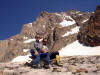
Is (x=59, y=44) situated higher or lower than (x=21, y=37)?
lower

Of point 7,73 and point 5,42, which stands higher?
point 5,42

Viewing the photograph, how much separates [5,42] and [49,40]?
86.0m

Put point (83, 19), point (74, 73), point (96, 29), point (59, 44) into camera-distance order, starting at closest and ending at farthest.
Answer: point (74, 73) < point (96, 29) < point (59, 44) < point (83, 19)

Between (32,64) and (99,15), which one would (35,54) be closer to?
(32,64)

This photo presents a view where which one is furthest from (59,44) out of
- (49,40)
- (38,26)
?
(38,26)

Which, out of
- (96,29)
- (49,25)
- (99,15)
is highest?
(49,25)

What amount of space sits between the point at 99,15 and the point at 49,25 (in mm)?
143364

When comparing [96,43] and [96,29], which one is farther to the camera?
[96,29]

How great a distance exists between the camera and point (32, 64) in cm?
865

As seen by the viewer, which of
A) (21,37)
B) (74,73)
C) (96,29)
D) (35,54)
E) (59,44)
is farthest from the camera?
(21,37)

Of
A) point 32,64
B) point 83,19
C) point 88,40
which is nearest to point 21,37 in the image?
point 83,19

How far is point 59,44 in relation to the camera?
77.8m

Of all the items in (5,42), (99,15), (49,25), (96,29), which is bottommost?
(96,29)

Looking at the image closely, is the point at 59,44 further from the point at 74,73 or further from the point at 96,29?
the point at 74,73
